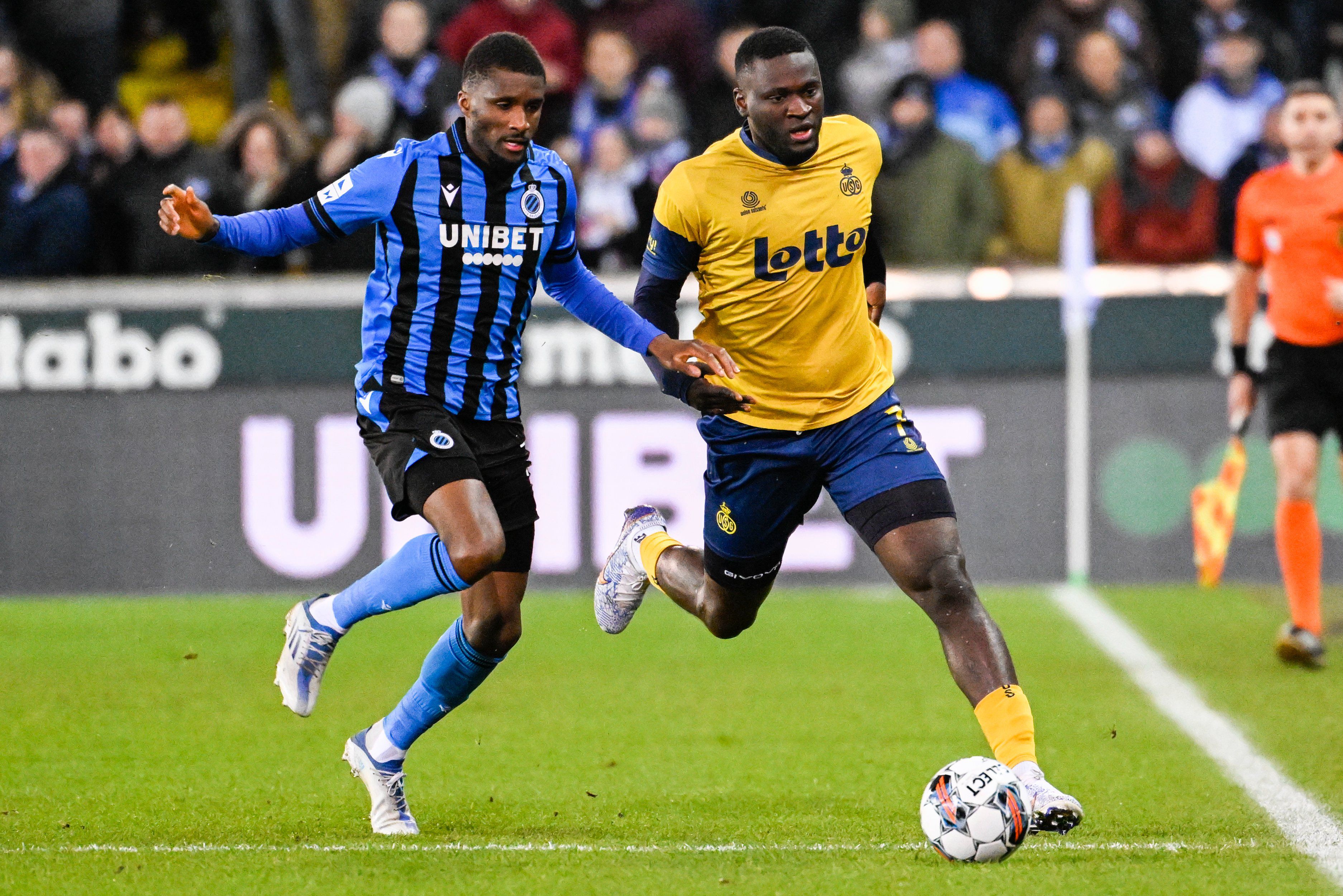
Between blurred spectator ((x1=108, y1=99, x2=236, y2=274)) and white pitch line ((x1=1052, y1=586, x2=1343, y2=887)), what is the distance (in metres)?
4.98

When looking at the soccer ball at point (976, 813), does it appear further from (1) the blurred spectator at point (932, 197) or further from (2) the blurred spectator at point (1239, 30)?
(2) the blurred spectator at point (1239, 30)

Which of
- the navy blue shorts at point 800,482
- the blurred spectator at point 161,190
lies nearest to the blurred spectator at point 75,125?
the blurred spectator at point 161,190

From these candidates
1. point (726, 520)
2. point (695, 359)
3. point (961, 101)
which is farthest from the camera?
point (961, 101)

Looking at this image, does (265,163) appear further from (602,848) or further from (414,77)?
(602,848)

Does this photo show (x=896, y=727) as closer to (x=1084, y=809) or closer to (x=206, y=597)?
(x=1084, y=809)

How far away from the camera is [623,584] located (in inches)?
248

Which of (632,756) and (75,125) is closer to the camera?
(632,756)

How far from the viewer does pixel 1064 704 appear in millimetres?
7008

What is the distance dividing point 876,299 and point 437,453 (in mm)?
1423

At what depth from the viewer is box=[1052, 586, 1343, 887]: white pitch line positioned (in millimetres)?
4887

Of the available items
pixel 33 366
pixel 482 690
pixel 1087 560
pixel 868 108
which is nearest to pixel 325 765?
pixel 482 690

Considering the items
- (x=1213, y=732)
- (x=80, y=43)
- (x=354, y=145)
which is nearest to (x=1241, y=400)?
(x=1213, y=732)

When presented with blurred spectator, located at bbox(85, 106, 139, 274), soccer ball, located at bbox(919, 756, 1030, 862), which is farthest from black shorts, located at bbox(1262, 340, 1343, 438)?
blurred spectator, located at bbox(85, 106, 139, 274)

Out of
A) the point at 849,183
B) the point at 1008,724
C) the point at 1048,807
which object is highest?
the point at 849,183
